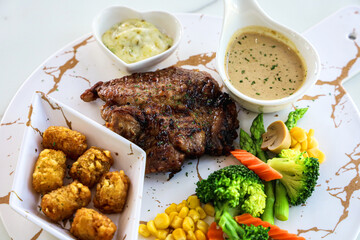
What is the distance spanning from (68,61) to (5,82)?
1.01m

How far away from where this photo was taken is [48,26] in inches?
239

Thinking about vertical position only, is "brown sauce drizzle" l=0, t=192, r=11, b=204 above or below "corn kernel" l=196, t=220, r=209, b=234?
above

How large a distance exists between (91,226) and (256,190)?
69.6 inches

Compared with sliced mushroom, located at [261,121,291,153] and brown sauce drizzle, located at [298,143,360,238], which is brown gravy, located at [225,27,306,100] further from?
brown sauce drizzle, located at [298,143,360,238]

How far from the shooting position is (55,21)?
6137 mm

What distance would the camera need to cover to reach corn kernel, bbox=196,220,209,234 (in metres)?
4.09

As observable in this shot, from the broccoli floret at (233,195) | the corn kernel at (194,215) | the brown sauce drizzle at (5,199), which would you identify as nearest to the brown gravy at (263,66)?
the broccoli floret at (233,195)

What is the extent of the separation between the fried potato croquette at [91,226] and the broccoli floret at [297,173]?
1959mm

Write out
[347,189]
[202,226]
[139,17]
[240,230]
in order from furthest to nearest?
[139,17] < [347,189] < [202,226] < [240,230]

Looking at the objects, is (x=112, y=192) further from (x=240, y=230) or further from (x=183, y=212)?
(x=240, y=230)

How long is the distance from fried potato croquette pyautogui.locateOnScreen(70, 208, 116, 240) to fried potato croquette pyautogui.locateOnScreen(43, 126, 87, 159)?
0.78m

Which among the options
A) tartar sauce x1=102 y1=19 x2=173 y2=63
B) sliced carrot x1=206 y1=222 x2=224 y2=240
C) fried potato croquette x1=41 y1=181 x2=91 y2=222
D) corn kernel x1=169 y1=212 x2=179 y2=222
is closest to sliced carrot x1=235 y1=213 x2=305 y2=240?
sliced carrot x1=206 y1=222 x2=224 y2=240

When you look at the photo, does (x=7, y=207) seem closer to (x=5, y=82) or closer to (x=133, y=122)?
(x=133, y=122)

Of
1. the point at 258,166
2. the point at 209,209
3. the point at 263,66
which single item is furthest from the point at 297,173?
→ the point at 263,66
